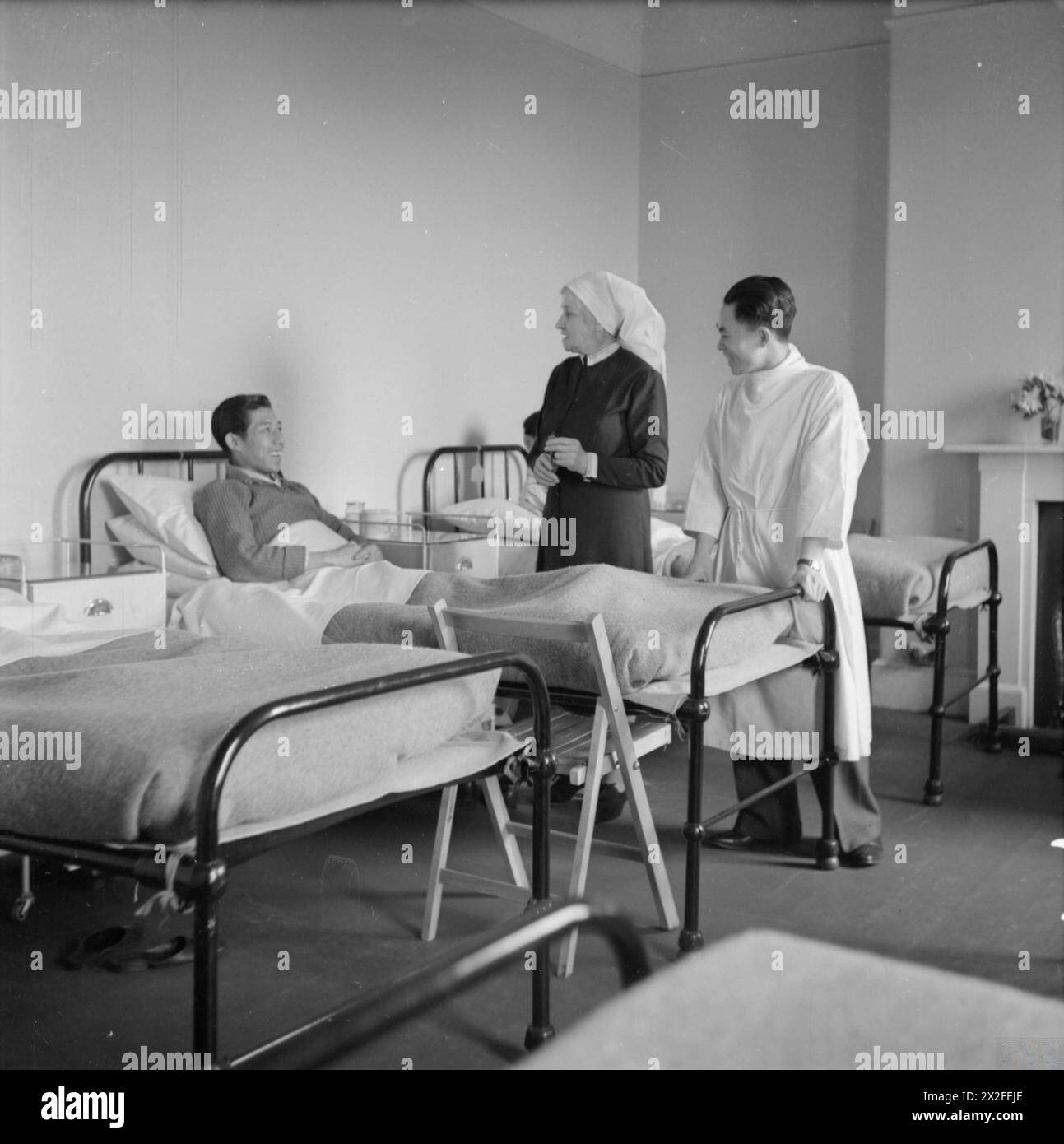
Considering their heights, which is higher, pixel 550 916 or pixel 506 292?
pixel 506 292

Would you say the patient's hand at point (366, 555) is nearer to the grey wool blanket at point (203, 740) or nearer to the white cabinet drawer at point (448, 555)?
the white cabinet drawer at point (448, 555)

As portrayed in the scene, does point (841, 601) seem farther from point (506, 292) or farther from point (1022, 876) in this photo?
point (506, 292)

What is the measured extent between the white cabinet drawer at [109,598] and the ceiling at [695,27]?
3670 mm

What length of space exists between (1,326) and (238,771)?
10.2 ft

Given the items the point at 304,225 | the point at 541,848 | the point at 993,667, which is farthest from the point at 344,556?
the point at 993,667

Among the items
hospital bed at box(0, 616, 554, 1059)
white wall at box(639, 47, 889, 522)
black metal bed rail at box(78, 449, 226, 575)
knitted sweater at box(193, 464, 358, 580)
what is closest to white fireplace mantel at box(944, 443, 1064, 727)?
white wall at box(639, 47, 889, 522)

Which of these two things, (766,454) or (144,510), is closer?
(766,454)

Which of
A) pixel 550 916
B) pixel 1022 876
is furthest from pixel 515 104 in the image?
pixel 550 916

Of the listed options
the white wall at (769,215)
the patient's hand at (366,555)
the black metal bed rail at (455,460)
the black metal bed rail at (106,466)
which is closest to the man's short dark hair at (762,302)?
the patient's hand at (366,555)

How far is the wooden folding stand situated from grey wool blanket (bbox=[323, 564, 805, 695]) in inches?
2.6

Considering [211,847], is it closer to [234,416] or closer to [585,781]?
[585,781]

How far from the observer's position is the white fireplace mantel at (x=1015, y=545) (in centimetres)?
596

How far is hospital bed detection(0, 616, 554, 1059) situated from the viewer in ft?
6.02

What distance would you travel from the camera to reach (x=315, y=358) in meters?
5.74
